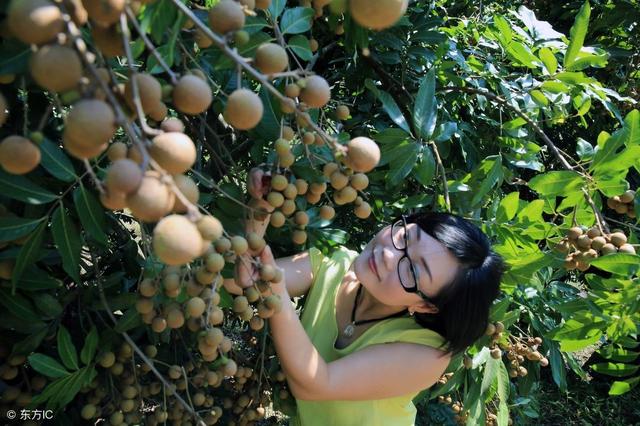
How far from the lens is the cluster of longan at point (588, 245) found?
1.24m

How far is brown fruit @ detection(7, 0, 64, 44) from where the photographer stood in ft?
1.25

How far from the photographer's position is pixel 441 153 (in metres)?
1.51

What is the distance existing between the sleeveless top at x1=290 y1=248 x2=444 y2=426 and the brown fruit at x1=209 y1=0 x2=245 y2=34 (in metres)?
0.86

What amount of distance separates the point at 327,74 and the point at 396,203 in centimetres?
60

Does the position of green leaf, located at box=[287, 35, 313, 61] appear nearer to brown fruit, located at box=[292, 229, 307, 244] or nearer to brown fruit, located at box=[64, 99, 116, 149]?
brown fruit, located at box=[292, 229, 307, 244]

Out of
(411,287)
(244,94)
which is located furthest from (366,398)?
(244,94)

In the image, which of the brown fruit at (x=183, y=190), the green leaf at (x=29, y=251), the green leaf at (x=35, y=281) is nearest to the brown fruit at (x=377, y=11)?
→ the brown fruit at (x=183, y=190)

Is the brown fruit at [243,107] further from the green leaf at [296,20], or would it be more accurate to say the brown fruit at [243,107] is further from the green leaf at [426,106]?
the green leaf at [426,106]

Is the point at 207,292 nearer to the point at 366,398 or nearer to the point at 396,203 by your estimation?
the point at 366,398

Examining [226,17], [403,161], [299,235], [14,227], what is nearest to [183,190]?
[226,17]

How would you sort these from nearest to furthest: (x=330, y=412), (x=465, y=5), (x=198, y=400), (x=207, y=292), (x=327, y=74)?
(x=207, y=292)
(x=198, y=400)
(x=330, y=412)
(x=327, y=74)
(x=465, y=5)

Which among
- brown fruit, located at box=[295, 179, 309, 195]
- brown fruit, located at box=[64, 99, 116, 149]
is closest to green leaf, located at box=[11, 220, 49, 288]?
brown fruit, located at box=[295, 179, 309, 195]

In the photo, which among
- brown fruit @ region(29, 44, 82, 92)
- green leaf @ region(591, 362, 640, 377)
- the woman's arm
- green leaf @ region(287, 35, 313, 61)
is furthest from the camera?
green leaf @ region(591, 362, 640, 377)

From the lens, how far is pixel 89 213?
817mm
